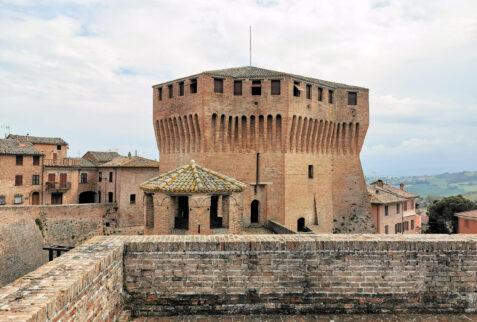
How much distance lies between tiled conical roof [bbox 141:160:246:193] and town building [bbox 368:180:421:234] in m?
21.3

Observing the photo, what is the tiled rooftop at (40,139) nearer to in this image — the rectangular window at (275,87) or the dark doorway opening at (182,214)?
the dark doorway opening at (182,214)

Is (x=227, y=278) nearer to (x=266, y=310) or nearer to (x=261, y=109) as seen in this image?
(x=266, y=310)

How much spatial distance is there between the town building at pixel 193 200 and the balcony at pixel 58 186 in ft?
94.8

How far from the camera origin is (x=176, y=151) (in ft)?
73.7

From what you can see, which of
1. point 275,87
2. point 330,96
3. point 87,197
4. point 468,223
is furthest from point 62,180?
point 468,223

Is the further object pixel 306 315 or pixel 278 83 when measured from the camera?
pixel 278 83

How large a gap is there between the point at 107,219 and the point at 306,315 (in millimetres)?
27591

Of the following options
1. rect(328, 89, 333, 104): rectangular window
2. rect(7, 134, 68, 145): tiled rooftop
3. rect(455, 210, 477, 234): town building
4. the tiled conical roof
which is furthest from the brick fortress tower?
rect(7, 134, 68, 145): tiled rooftop

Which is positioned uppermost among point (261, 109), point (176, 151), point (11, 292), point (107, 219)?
point (261, 109)

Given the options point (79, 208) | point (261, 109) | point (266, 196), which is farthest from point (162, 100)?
point (79, 208)

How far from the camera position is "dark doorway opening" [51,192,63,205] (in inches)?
1457

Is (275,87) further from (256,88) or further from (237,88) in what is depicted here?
(237,88)

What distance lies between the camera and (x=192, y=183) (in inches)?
504

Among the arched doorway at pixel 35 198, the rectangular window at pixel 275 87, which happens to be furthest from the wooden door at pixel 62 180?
the rectangular window at pixel 275 87
